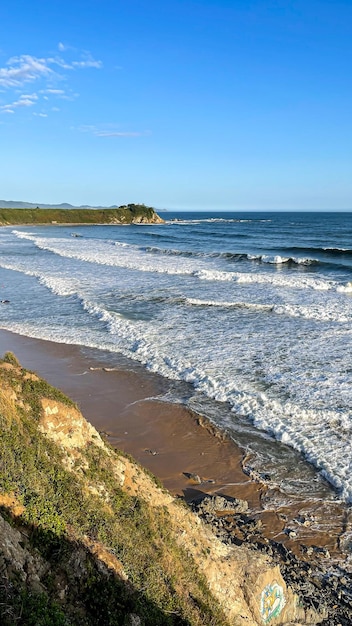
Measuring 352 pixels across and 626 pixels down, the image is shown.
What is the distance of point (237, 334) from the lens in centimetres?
1537

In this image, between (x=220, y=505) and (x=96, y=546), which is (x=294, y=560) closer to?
(x=220, y=505)

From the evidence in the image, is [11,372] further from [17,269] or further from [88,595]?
[17,269]

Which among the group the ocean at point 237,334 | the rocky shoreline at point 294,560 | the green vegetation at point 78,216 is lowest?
the rocky shoreline at point 294,560

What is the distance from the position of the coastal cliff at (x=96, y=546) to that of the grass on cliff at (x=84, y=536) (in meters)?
0.01

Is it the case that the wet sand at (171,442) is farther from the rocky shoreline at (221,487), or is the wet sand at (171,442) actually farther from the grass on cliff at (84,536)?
the grass on cliff at (84,536)

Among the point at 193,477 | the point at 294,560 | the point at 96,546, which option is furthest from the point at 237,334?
the point at 96,546

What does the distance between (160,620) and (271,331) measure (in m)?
12.5

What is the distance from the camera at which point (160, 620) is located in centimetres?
399

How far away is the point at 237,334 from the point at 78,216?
93.2 meters

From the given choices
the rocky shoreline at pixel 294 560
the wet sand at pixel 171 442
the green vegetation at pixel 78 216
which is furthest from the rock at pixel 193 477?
the green vegetation at pixel 78 216

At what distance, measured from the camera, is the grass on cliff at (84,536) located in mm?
3617

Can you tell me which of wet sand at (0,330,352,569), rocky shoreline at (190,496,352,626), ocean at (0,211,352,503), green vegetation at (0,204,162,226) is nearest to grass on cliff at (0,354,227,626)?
rocky shoreline at (190,496,352,626)

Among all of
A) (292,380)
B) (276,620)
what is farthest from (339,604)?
(292,380)

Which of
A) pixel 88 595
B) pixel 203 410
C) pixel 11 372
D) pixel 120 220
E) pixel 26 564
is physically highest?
pixel 120 220
